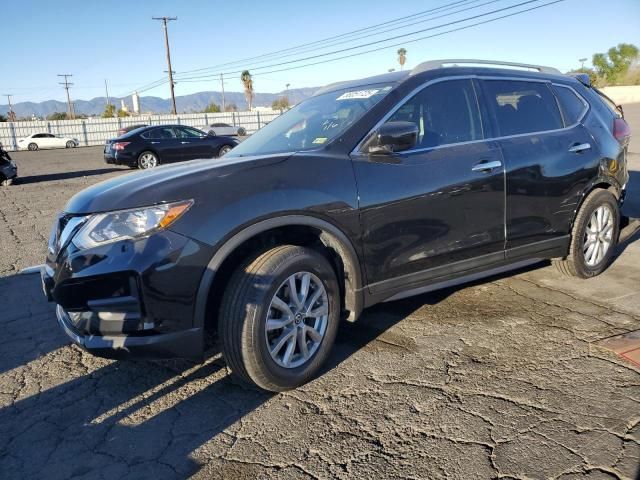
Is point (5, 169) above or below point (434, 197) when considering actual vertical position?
above

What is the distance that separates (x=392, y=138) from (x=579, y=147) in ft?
6.86

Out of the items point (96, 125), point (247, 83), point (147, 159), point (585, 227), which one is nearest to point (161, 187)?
point (585, 227)

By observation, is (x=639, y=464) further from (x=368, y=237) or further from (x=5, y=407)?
(x=5, y=407)

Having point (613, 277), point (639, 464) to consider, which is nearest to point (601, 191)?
point (613, 277)

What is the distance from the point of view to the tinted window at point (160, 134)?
16953 mm

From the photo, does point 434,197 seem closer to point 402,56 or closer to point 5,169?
point 5,169

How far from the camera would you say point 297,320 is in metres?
3.01

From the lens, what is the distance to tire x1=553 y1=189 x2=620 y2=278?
4.45 meters

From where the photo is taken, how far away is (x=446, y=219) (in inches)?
138

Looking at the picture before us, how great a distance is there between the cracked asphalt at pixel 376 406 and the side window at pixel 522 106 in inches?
55.7

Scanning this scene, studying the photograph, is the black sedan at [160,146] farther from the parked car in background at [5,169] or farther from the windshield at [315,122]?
the windshield at [315,122]

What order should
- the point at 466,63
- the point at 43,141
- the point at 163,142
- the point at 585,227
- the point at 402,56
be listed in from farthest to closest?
the point at 402,56 < the point at 43,141 < the point at 163,142 < the point at 585,227 < the point at 466,63

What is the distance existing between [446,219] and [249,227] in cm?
141

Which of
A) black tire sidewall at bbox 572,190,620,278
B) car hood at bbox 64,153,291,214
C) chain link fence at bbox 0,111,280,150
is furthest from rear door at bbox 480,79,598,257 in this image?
chain link fence at bbox 0,111,280,150
